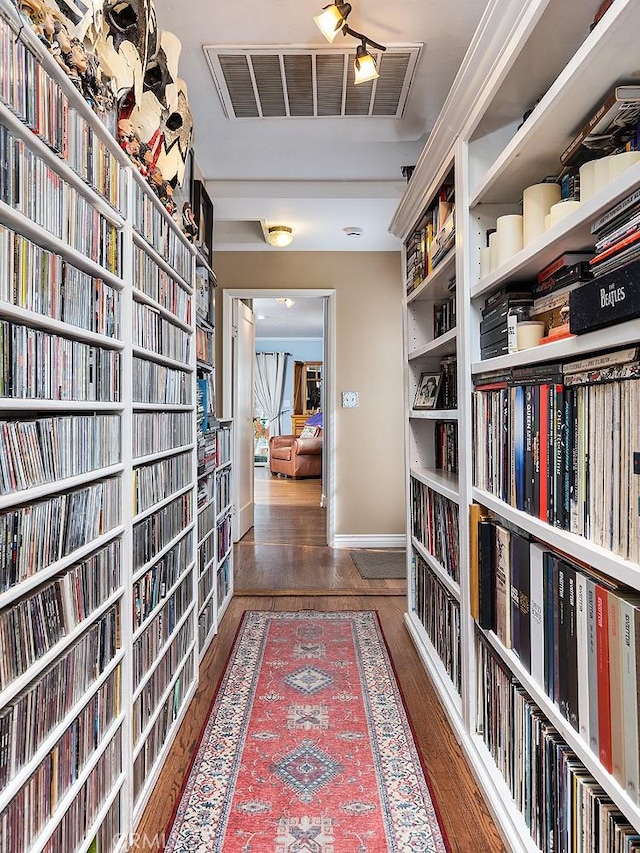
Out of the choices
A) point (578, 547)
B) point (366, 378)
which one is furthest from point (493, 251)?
point (366, 378)

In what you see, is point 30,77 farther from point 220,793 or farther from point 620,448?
point 220,793

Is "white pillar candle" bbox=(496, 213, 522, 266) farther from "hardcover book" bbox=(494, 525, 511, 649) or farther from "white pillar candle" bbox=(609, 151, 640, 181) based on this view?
"hardcover book" bbox=(494, 525, 511, 649)

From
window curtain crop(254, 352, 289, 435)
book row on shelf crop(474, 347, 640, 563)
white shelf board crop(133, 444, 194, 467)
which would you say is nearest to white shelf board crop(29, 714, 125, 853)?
white shelf board crop(133, 444, 194, 467)

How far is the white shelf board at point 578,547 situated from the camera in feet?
2.88

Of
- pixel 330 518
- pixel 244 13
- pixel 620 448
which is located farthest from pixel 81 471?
pixel 330 518

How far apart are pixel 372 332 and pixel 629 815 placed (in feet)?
12.9

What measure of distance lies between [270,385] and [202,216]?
27.4ft

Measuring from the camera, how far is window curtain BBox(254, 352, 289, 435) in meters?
10.9

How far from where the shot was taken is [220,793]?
1582 millimetres

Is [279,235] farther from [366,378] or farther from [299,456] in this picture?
[299,456]

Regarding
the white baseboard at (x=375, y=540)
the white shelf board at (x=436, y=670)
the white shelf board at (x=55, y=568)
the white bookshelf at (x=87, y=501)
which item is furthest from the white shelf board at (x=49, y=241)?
the white baseboard at (x=375, y=540)

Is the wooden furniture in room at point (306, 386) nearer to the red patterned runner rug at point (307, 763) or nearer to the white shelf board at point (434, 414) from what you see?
the white shelf board at point (434, 414)

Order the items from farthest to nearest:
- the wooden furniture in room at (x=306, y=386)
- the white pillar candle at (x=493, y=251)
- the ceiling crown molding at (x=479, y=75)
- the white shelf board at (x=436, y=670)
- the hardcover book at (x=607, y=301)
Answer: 1. the wooden furniture in room at (x=306, y=386)
2. the white shelf board at (x=436, y=670)
3. the white pillar candle at (x=493, y=251)
4. the ceiling crown molding at (x=479, y=75)
5. the hardcover book at (x=607, y=301)

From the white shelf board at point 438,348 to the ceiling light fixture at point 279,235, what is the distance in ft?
5.56
